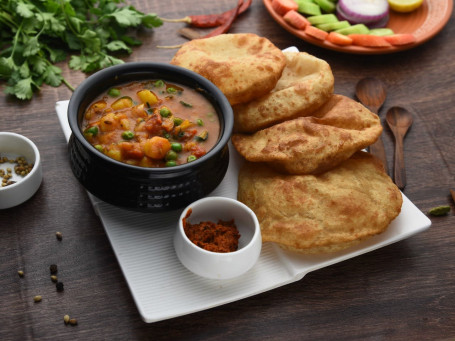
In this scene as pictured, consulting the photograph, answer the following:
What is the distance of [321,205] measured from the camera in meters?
3.45

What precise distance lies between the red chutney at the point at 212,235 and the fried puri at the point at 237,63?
993mm

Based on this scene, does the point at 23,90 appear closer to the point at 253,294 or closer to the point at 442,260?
the point at 253,294

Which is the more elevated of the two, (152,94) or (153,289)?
(152,94)

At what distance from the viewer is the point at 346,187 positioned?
140 inches

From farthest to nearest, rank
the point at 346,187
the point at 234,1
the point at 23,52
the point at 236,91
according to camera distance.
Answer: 1. the point at 234,1
2. the point at 23,52
3. the point at 236,91
4. the point at 346,187

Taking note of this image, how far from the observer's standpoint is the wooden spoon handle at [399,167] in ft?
13.7

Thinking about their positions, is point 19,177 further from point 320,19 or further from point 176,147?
point 320,19

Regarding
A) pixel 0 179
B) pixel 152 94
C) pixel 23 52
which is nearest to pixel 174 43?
pixel 23 52

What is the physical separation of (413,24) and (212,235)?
11.8 feet

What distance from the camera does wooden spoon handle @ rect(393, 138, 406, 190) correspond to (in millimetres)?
4164

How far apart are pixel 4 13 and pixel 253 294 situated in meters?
3.34

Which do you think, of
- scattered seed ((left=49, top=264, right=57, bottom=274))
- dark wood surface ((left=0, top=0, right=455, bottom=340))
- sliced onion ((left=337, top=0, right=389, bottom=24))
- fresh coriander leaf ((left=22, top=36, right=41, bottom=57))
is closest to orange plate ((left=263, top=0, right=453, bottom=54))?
sliced onion ((left=337, top=0, right=389, bottom=24))

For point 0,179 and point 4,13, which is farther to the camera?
point 4,13

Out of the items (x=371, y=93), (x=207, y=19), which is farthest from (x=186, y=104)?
(x=207, y=19)
